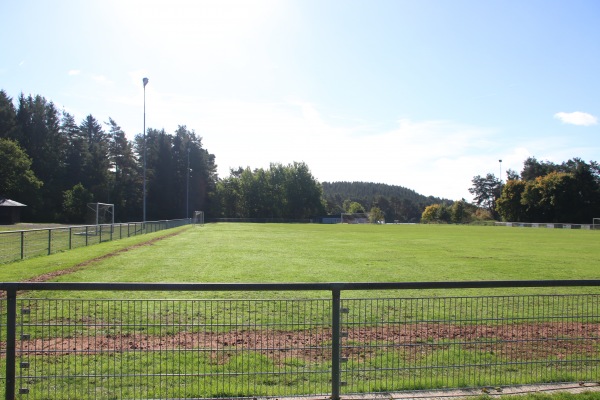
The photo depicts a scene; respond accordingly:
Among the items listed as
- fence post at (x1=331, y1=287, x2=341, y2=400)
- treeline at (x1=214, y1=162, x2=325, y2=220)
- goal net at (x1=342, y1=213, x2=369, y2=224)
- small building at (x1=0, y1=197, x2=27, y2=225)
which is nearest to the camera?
fence post at (x1=331, y1=287, x2=341, y2=400)

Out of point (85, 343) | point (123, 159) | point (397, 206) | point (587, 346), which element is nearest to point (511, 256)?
point (587, 346)

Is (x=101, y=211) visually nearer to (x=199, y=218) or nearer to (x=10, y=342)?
(x=199, y=218)

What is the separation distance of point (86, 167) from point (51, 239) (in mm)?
71835

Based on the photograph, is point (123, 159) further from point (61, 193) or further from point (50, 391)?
point (50, 391)

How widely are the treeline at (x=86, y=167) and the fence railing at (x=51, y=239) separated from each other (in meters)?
48.7

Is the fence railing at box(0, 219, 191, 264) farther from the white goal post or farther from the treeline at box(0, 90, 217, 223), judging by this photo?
the treeline at box(0, 90, 217, 223)

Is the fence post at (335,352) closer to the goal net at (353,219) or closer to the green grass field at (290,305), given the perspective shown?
the green grass field at (290,305)

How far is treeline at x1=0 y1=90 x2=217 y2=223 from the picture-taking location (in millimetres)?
76000

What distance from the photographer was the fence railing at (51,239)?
17359 mm

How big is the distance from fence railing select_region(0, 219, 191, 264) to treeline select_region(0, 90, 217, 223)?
48720 mm

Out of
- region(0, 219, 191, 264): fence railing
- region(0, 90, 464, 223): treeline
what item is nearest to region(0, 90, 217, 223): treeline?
region(0, 90, 464, 223): treeline

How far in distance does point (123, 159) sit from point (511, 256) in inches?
3440

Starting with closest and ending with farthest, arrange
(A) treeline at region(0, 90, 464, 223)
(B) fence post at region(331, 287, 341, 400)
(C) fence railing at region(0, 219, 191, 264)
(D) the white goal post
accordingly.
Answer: (B) fence post at region(331, 287, 341, 400) < (C) fence railing at region(0, 219, 191, 264) < (D) the white goal post < (A) treeline at region(0, 90, 464, 223)

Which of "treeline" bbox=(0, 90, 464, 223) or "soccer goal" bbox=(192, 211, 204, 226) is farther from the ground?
"treeline" bbox=(0, 90, 464, 223)
